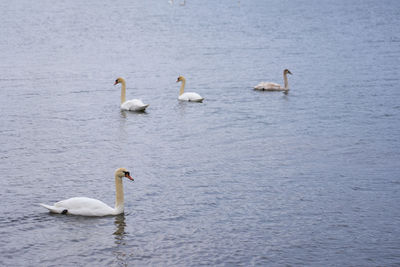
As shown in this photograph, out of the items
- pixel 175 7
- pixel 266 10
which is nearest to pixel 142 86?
pixel 266 10

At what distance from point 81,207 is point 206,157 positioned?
6.84m

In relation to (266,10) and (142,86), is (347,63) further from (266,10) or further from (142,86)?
(266,10)

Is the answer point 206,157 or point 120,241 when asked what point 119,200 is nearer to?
point 120,241

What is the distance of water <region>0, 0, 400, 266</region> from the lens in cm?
1524

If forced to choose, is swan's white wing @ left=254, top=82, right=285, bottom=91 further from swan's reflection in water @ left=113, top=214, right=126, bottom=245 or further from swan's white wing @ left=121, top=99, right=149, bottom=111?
swan's reflection in water @ left=113, top=214, right=126, bottom=245

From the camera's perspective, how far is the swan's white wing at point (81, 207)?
16.7 meters

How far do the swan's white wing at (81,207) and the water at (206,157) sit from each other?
Result: 22 centimetres

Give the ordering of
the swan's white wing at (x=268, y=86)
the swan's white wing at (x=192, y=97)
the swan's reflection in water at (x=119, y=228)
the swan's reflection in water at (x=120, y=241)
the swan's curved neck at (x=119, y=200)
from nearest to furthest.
A: the swan's reflection in water at (x=120, y=241) → the swan's reflection in water at (x=119, y=228) → the swan's curved neck at (x=119, y=200) → the swan's white wing at (x=192, y=97) → the swan's white wing at (x=268, y=86)

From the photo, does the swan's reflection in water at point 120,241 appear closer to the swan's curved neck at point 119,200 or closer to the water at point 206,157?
the water at point 206,157

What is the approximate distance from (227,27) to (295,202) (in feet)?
201

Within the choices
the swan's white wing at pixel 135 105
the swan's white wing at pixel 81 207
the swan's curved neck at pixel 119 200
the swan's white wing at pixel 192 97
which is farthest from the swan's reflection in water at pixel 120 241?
the swan's white wing at pixel 192 97

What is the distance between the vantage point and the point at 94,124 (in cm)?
2764

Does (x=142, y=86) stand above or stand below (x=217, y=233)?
above

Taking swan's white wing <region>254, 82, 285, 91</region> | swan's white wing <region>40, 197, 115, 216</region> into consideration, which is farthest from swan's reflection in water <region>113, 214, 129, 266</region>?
swan's white wing <region>254, 82, 285, 91</region>
